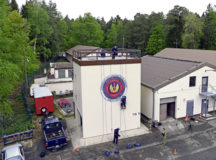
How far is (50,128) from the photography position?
15.2 m

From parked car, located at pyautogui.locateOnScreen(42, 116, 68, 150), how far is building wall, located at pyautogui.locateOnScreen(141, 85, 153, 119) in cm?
874

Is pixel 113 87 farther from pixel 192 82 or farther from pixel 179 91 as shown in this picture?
pixel 192 82

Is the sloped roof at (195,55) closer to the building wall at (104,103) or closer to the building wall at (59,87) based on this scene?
the building wall at (104,103)

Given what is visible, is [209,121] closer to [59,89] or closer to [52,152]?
[52,152]

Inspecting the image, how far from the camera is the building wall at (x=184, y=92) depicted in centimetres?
1813

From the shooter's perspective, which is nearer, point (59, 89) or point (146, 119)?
Result: point (146, 119)

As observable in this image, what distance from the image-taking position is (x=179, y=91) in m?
18.7

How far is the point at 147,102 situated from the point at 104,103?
5.42 meters

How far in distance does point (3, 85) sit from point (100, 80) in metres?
7.94

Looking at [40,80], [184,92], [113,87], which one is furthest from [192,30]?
[113,87]

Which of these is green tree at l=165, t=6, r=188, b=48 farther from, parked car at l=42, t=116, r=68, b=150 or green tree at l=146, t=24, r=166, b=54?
parked car at l=42, t=116, r=68, b=150

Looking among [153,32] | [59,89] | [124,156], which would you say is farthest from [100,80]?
[153,32]

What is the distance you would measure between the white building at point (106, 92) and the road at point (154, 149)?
176 centimetres

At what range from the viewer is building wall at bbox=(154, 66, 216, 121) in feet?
59.5
